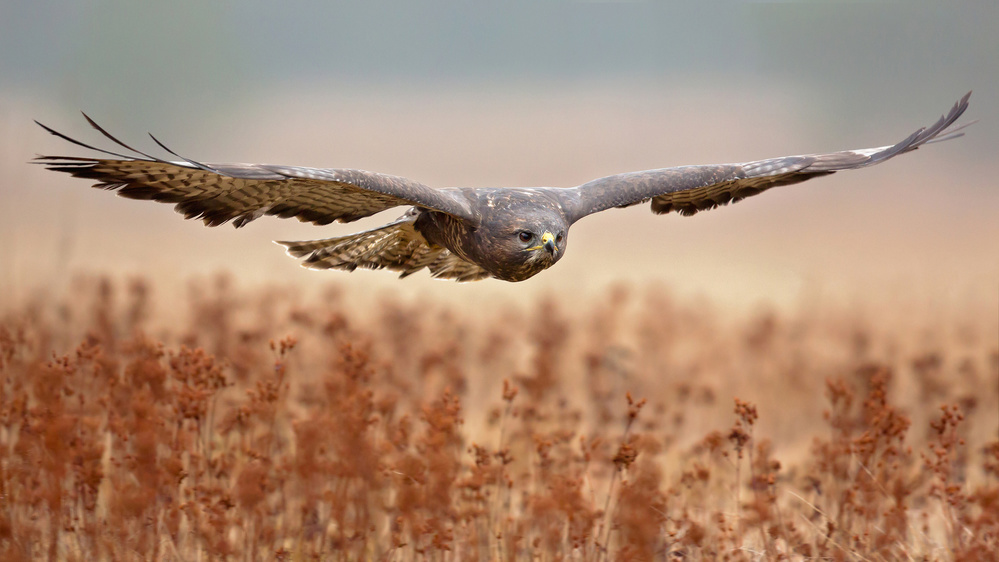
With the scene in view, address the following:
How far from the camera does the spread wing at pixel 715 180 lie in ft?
18.2

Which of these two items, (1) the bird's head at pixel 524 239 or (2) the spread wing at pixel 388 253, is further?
(2) the spread wing at pixel 388 253

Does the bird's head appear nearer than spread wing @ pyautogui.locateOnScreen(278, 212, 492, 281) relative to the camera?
Yes

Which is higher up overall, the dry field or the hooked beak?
the hooked beak

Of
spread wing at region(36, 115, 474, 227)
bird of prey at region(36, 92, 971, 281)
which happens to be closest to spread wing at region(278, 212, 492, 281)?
bird of prey at region(36, 92, 971, 281)

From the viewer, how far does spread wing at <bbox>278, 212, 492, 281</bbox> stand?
237 inches

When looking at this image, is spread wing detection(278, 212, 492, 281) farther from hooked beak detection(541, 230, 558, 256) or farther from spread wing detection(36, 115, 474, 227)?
hooked beak detection(541, 230, 558, 256)

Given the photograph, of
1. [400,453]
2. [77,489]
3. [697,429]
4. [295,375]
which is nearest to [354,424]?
[400,453]

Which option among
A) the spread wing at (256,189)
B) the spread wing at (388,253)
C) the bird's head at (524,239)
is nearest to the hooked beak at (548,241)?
the bird's head at (524,239)

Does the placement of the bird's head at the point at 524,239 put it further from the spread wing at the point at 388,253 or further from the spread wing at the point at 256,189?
the spread wing at the point at 388,253

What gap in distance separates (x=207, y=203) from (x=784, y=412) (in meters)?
5.56

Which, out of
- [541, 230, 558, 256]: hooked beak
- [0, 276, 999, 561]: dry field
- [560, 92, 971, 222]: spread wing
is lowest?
[0, 276, 999, 561]: dry field

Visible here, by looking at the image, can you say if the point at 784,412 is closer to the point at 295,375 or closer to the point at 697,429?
the point at 697,429

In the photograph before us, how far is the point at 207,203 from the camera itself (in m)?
4.56

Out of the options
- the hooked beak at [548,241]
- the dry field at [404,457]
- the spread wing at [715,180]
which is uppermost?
the spread wing at [715,180]
